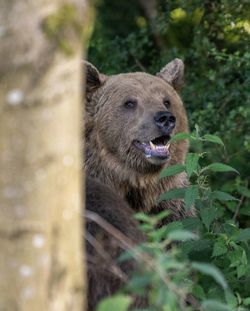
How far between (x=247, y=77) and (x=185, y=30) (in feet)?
6.53

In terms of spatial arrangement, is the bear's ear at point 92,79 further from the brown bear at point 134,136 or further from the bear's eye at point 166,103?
the bear's eye at point 166,103

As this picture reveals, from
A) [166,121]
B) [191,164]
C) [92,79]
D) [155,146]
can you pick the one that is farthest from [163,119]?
[191,164]

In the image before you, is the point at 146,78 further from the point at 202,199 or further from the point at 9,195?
the point at 9,195

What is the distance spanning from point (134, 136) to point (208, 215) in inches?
63.8

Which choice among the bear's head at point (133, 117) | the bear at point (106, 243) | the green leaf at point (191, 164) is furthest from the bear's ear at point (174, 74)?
the bear at point (106, 243)

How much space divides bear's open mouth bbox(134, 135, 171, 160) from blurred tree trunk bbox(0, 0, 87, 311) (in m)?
4.03

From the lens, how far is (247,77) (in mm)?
8852

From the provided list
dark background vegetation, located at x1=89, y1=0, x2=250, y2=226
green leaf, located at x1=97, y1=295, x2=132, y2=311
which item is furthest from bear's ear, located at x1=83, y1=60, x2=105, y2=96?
green leaf, located at x1=97, y1=295, x2=132, y2=311

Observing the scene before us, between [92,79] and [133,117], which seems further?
[92,79]

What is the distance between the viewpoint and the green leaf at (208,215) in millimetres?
6053

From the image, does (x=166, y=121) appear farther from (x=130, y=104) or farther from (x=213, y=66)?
(x=213, y=66)

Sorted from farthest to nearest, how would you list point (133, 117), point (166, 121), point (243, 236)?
point (133, 117) → point (166, 121) → point (243, 236)

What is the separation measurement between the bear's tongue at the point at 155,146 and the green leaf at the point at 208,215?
1.30 metres

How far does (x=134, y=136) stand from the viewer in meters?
7.60
